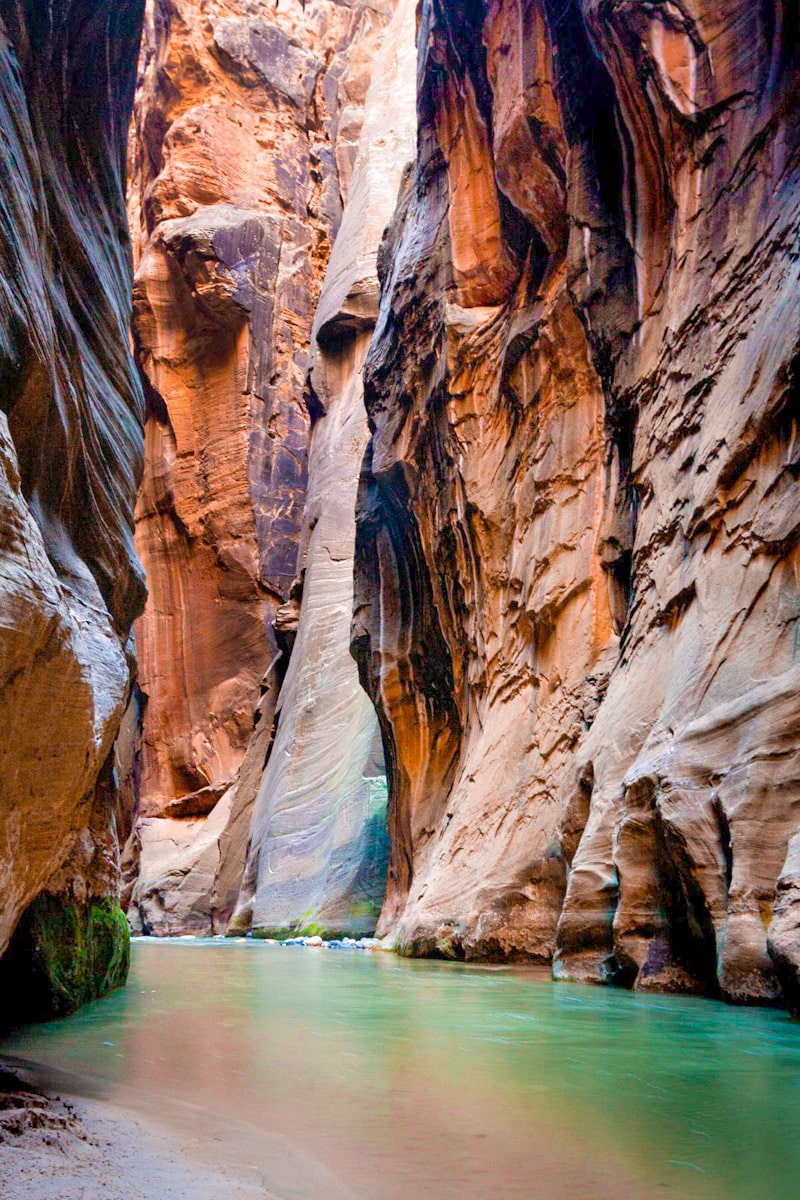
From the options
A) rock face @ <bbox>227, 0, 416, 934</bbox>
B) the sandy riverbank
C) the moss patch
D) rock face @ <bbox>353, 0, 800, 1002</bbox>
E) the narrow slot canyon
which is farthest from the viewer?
rock face @ <bbox>227, 0, 416, 934</bbox>

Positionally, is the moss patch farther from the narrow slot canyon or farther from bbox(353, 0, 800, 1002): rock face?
bbox(353, 0, 800, 1002): rock face

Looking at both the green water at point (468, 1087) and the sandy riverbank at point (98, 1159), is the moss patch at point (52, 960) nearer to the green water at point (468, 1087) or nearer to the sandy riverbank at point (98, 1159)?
the green water at point (468, 1087)

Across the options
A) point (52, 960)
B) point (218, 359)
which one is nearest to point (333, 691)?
point (218, 359)

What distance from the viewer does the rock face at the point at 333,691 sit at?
742 inches

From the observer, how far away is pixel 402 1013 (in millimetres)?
5570

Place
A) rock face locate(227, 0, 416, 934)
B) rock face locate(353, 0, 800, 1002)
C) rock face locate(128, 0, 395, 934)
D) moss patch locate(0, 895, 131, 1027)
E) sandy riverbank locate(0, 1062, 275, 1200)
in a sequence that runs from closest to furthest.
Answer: sandy riverbank locate(0, 1062, 275, 1200), moss patch locate(0, 895, 131, 1027), rock face locate(353, 0, 800, 1002), rock face locate(227, 0, 416, 934), rock face locate(128, 0, 395, 934)

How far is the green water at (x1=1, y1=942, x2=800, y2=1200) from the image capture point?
231cm

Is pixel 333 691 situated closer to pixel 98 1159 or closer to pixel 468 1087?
pixel 468 1087

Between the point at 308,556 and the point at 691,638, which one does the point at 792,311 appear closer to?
the point at 691,638

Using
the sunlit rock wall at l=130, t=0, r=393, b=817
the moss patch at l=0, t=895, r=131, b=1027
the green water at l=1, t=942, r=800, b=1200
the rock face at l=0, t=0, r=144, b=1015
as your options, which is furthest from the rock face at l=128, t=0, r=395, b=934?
the green water at l=1, t=942, r=800, b=1200

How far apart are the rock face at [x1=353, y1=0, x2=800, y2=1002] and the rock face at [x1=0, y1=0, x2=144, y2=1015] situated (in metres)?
3.29

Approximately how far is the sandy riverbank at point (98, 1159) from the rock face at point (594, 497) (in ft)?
10.9

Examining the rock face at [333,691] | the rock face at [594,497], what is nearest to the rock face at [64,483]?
the rock face at [594,497]

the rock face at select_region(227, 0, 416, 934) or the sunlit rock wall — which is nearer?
the rock face at select_region(227, 0, 416, 934)
